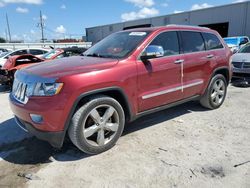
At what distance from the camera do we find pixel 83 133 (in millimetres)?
3332

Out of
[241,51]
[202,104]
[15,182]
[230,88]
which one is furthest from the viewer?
[241,51]

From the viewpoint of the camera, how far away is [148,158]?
135 inches

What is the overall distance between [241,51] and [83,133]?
7942 millimetres

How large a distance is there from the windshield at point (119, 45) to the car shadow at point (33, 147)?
1417 millimetres

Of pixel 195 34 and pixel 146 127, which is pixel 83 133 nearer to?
pixel 146 127

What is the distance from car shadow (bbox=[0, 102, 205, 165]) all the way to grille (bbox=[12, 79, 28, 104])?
2.84 ft

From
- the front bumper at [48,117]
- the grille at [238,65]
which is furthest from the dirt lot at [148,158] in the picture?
the grille at [238,65]

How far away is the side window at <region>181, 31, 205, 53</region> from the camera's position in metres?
4.65

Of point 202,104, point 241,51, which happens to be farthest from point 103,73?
point 241,51

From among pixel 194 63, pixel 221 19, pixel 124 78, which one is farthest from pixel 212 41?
pixel 221 19

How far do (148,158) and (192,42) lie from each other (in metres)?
2.57

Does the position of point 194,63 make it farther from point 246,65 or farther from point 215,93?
point 246,65

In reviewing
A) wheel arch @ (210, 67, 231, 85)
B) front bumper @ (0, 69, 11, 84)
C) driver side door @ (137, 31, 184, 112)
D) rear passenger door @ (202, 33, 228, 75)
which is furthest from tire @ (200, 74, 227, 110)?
front bumper @ (0, 69, 11, 84)

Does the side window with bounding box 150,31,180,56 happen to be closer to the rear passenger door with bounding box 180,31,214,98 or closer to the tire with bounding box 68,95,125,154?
the rear passenger door with bounding box 180,31,214,98
